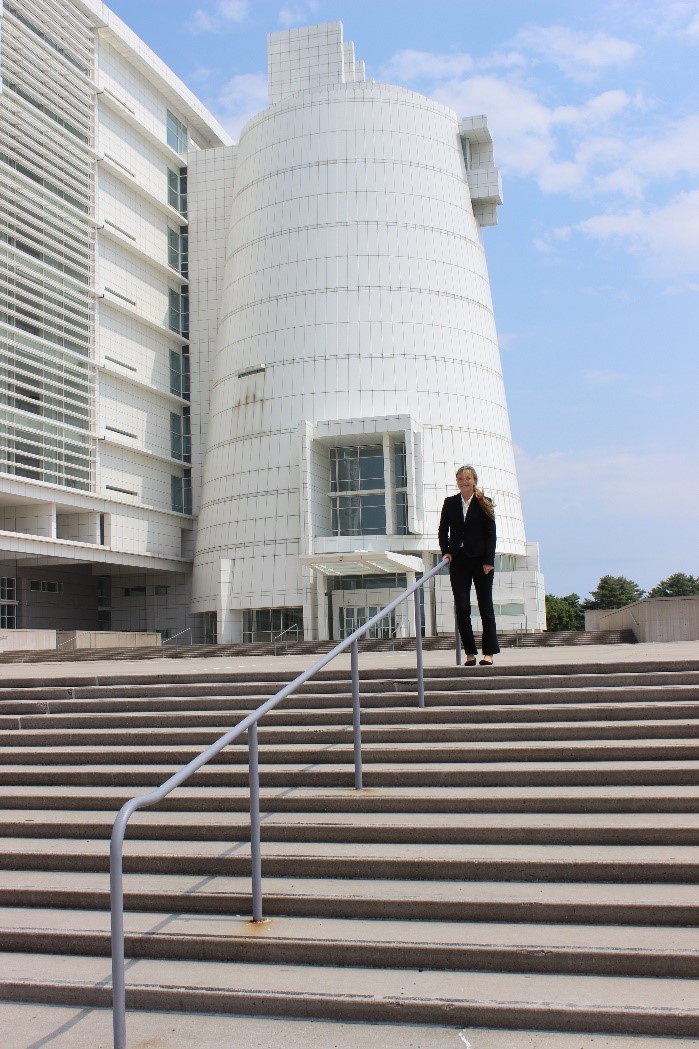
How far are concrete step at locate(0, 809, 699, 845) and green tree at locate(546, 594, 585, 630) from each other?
87833 millimetres

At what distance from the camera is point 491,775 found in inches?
260

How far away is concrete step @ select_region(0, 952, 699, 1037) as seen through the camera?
4141 millimetres

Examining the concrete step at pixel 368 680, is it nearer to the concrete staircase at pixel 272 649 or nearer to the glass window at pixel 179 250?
the concrete staircase at pixel 272 649

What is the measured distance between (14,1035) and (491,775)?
3.31m

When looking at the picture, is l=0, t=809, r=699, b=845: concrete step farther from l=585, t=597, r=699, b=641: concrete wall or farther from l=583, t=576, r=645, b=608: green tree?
l=583, t=576, r=645, b=608: green tree

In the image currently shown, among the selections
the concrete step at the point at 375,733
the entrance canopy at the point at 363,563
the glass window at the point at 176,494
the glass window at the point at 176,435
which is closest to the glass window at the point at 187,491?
the glass window at the point at 176,494

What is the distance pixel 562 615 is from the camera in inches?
3748

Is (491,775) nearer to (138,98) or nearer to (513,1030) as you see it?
(513,1030)

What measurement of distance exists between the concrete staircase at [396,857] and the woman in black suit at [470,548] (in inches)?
33.1

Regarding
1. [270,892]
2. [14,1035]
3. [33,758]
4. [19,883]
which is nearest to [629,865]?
[270,892]

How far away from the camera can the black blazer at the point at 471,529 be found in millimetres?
9422

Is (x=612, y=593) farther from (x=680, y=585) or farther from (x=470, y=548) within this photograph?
(x=470, y=548)

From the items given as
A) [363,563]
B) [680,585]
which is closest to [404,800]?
[363,563]

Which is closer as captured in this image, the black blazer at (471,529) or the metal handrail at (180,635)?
the black blazer at (471,529)
